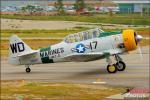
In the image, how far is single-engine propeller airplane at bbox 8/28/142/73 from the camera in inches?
1122

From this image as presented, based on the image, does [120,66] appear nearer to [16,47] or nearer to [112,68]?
[112,68]

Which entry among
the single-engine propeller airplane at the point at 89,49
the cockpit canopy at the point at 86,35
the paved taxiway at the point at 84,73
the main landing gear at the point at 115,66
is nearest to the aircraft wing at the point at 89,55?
the single-engine propeller airplane at the point at 89,49

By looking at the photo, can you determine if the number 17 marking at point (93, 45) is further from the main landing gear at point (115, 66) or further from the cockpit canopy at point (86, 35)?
the main landing gear at point (115, 66)

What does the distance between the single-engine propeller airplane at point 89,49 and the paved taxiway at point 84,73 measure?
66cm

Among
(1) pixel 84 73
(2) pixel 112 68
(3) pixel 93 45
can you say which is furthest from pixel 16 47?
(2) pixel 112 68

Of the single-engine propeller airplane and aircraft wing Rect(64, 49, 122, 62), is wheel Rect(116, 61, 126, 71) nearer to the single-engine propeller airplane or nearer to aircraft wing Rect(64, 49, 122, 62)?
the single-engine propeller airplane

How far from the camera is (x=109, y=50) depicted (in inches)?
1137

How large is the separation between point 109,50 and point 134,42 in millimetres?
1325

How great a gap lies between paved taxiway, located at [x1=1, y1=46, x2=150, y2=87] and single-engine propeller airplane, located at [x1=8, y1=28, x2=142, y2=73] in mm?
659

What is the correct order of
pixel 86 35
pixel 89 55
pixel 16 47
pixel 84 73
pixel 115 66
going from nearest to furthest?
pixel 89 55 < pixel 115 66 < pixel 84 73 < pixel 86 35 < pixel 16 47

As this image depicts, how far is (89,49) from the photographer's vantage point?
28.9 meters

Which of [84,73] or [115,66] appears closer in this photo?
[115,66]

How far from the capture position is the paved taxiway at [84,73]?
25641 millimetres

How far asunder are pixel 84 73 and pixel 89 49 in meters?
1.23
